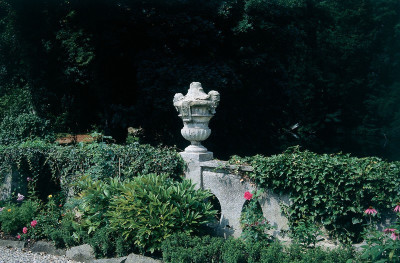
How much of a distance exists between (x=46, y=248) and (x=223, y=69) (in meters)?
5.56

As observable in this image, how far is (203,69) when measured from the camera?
31.1 feet

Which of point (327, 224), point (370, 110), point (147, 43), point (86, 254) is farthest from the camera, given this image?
point (370, 110)

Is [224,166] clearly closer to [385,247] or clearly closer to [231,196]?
[231,196]

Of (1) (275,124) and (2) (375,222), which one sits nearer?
(2) (375,222)

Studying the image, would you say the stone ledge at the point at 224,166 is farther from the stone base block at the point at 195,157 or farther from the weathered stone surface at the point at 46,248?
the weathered stone surface at the point at 46,248

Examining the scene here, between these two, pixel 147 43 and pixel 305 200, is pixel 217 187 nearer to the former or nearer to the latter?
pixel 305 200

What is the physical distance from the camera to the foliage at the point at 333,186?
4.45 meters

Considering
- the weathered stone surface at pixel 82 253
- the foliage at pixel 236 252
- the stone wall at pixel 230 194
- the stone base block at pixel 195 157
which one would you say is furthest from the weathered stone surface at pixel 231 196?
the weathered stone surface at pixel 82 253

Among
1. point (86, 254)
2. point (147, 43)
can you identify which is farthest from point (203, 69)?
point (86, 254)

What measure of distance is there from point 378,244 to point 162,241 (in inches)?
95.7

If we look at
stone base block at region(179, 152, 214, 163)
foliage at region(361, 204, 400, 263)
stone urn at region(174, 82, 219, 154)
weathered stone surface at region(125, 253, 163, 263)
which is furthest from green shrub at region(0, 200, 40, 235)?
foliage at region(361, 204, 400, 263)

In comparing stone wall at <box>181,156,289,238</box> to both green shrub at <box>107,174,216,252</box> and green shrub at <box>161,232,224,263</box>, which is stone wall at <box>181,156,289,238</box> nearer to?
green shrub at <box>107,174,216,252</box>

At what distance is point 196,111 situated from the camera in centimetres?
599

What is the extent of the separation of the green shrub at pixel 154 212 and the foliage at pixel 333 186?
97 cm
